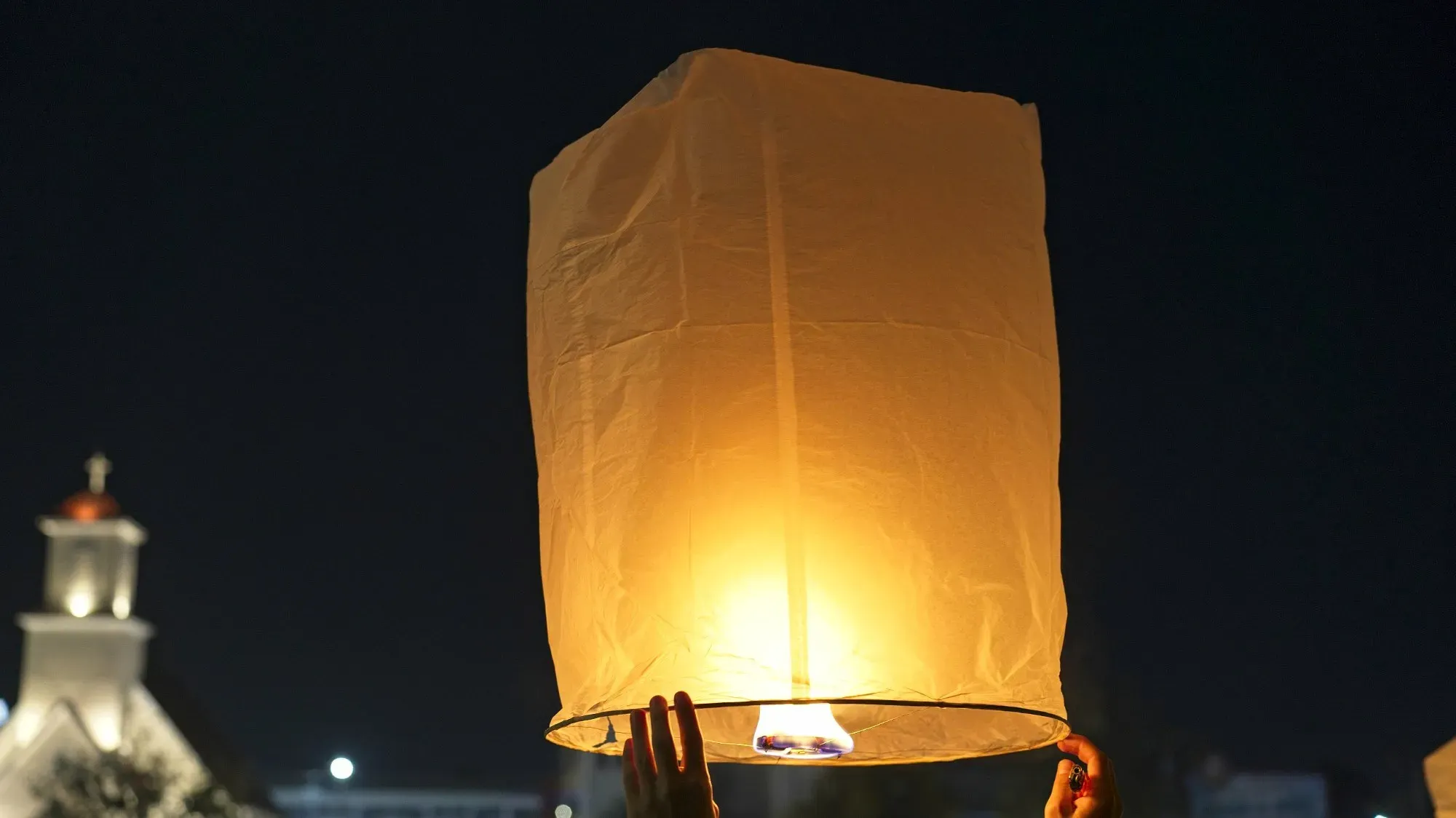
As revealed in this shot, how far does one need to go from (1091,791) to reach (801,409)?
0.47 metres

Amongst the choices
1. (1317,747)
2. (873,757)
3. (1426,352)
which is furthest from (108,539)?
(873,757)

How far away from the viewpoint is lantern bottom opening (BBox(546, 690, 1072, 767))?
1.11 meters

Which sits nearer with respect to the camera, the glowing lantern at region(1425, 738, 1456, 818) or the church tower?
the glowing lantern at region(1425, 738, 1456, 818)

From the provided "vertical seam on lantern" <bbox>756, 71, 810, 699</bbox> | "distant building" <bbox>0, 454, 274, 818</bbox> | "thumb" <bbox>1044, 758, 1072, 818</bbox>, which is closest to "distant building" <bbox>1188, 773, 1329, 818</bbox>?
"distant building" <bbox>0, 454, 274, 818</bbox>

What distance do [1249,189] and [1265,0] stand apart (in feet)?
6.95

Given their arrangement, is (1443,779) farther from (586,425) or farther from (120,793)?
(120,793)

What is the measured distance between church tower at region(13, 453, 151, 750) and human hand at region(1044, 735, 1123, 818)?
22870mm

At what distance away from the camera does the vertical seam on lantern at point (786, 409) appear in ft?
3.27

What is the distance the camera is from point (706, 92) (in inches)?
43.4

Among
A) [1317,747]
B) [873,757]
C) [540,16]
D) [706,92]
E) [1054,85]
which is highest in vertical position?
[540,16]

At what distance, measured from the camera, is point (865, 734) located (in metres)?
1.30

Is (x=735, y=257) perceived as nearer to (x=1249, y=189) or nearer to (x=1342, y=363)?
(x=1249, y=189)

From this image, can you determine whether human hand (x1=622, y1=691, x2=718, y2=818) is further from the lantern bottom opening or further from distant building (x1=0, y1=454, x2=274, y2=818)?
distant building (x1=0, y1=454, x2=274, y2=818)

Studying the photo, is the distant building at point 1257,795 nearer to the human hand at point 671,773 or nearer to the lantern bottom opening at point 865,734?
the lantern bottom opening at point 865,734
